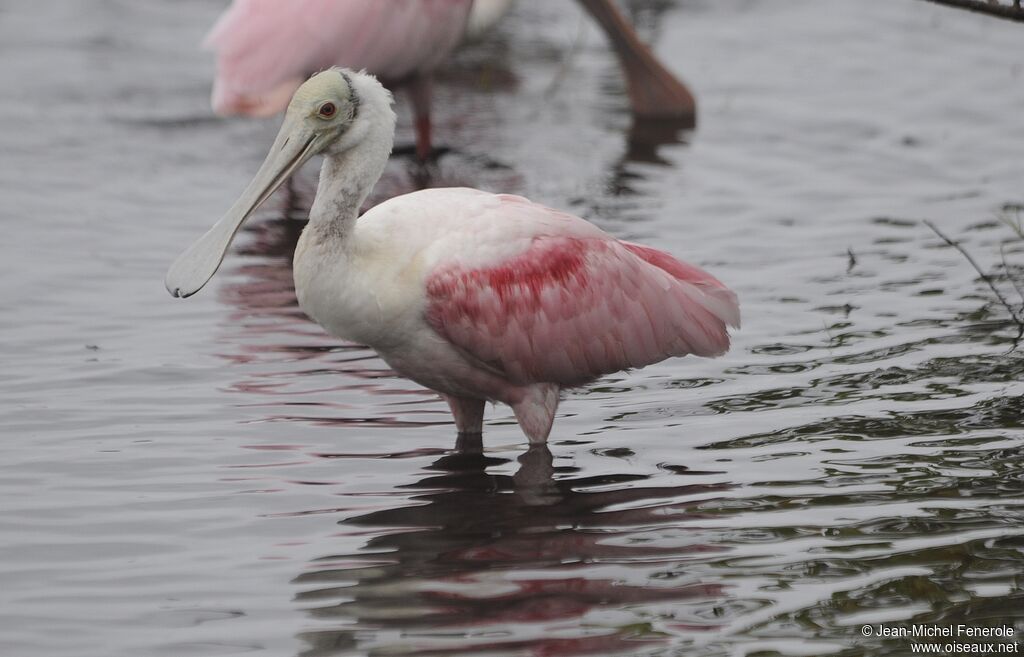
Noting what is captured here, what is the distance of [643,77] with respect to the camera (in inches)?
556

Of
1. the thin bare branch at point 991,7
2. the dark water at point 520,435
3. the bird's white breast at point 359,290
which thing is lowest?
the dark water at point 520,435

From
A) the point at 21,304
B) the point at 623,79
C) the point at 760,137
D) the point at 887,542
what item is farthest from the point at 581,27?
the point at 887,542

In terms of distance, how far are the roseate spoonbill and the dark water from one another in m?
0.36

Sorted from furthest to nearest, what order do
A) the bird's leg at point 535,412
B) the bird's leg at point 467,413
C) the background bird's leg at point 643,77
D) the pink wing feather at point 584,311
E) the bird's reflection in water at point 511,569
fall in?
the background bird's leg at point 643,77 → the bird's leg at point 467,413 → the bird's leg at point 535,412 → the pink wing feather at point 584,311 → the bird's reflection in water at point 511,569

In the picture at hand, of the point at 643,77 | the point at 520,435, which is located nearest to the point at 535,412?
the point at 520,435

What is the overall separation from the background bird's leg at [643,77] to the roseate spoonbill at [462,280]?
6348mm

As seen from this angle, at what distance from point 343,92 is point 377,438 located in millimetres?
1500

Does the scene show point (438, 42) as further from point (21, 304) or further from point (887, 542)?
point (887, 542)

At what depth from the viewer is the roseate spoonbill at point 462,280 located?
679cm

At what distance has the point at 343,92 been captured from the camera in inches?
268

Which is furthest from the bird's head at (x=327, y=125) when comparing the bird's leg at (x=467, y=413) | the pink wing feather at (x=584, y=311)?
the bird's leg at (x=467, y=413)

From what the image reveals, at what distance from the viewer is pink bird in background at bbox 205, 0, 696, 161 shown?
11711 millimetres

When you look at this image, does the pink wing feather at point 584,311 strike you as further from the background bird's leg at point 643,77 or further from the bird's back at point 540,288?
the background bird's leg at point 643,77

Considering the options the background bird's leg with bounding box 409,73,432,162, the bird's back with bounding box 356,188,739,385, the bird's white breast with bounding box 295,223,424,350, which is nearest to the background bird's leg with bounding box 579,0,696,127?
the background bird's leg with bounding box 409,73,432,162
